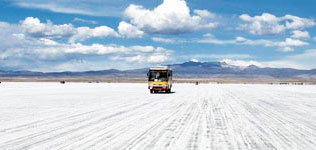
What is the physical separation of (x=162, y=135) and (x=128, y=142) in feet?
5.13

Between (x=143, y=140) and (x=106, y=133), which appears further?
(x=106, y=133)

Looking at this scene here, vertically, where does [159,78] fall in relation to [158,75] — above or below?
below

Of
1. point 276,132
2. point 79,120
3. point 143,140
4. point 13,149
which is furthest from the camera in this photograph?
point 79,120

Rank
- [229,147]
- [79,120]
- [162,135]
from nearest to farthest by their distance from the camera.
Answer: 1. [229,147]
2. [162,135]
3. [79,120]

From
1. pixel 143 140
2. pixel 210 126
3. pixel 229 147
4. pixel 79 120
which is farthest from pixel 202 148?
pixel 79 120

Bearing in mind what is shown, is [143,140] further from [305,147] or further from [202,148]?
[305,147]

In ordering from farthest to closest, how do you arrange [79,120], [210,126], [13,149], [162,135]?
1. [79,120]
2. [210,126]
3. [162,135]
4. [13,149]

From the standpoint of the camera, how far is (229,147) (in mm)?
9773

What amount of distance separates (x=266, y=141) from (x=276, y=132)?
2.10 metres

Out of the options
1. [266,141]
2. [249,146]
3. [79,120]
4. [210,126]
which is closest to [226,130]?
[210,126]

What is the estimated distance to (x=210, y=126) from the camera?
14141 millimetres

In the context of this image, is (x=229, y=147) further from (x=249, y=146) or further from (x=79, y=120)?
(x=79, y=120)

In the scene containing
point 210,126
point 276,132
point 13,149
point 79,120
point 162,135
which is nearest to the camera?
point 13,149

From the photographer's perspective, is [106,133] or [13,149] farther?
[106,133]
